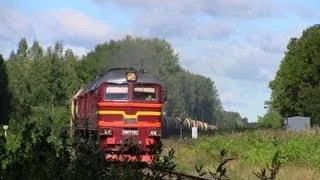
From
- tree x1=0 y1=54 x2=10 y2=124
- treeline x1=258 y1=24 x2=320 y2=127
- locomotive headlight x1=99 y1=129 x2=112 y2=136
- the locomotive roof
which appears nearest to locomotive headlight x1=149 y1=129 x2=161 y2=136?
locomotive headlight x1=99 y1=129 x2=112 y2=136

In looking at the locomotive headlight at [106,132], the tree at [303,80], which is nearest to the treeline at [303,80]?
the tree at [303,80]

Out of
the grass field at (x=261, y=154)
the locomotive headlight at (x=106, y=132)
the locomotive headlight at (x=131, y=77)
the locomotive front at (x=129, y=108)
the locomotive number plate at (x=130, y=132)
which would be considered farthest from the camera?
the locomotive headlight at (x=131, y=77)

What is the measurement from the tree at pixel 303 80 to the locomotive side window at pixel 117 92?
5204cm

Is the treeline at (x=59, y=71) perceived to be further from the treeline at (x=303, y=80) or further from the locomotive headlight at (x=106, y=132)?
the locomotive headlight at (x=106, y=132)

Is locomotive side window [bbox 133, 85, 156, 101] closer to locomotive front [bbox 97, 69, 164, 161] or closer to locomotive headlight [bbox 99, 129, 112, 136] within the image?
locomotive front [bbox 97, 69, 164, 161]

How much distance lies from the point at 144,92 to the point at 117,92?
3.15 feet

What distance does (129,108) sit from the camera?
22781 millimetres

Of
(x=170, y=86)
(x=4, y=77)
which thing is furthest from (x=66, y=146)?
(x=170, y=86)

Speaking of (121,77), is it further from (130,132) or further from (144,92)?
(130,132)

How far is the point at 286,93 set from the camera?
7869 cm

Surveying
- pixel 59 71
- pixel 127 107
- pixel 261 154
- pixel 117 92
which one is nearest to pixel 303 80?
pixel 59 71

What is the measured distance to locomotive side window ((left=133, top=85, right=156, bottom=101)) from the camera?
23.0 meters

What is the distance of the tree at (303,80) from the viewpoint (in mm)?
73312

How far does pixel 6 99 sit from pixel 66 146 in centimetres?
7351
